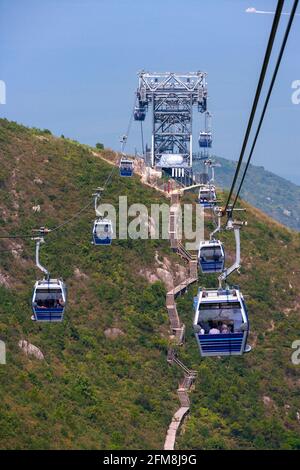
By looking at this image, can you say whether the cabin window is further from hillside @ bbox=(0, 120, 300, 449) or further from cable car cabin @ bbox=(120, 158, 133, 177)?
cable car cabin @ bbox=(120, 158, 133, 177)

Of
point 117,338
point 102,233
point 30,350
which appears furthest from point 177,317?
point 102,233

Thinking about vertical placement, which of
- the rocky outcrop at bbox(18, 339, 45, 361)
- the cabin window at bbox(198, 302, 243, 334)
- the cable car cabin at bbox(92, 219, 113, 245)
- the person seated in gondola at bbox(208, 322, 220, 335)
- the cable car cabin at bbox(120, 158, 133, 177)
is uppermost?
the cable car cabin at bbox(120, 158, 133, 177)

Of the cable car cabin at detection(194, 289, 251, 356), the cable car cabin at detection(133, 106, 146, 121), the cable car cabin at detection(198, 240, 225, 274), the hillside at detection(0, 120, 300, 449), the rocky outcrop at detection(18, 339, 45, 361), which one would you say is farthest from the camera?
the cable car cabin at detection(133, 106, 146, 121)

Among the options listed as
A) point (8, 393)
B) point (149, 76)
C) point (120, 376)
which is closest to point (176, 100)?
point (149, 76)

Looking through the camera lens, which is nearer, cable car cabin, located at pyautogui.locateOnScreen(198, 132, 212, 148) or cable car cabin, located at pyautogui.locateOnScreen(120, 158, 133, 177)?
cable car cabin, located at pyautogui.locateOnScreen(120, 158, 133, 177)

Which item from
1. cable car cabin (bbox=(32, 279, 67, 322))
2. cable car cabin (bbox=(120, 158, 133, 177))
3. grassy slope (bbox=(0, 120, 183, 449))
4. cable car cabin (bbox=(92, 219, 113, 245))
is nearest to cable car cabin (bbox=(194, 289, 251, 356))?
cable car cabin (bbox=(32, 279, 67, 322))

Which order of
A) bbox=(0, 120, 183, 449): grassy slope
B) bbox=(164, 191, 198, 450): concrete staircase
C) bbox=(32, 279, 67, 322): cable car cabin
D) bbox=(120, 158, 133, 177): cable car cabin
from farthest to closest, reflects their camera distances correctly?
bbox=(120, 158, 133, 177): cable car cabin
bbox=(164, 191, 198, 450): concrete staircase
bbox=(0, 120, 183, 449): grassy slope
bbox=(32, 279, 67, 322): cable car cabin

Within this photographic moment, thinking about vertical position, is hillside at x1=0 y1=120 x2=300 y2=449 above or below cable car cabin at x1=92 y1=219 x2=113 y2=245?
below
